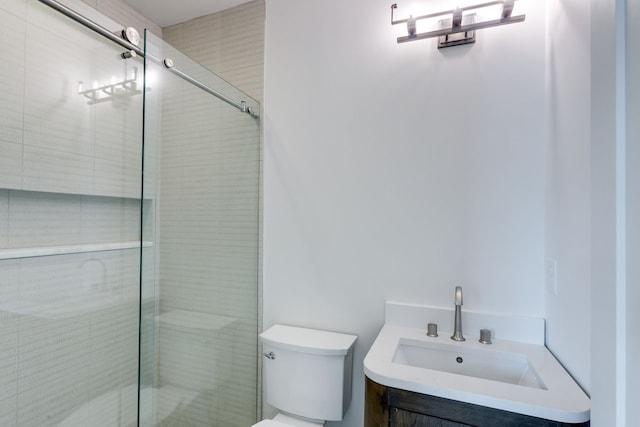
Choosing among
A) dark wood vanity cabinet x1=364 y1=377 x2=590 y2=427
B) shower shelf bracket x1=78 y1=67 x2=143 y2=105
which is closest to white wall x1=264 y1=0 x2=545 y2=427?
dark wood vanity cabinet x1=364 y1=377 x2=590 y2=427

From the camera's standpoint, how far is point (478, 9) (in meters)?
1.35

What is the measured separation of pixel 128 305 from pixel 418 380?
1.51 meters

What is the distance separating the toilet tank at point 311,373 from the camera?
140cm

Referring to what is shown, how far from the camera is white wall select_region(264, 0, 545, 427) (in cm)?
129

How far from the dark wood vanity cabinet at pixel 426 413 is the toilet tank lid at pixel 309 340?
374 millimetres

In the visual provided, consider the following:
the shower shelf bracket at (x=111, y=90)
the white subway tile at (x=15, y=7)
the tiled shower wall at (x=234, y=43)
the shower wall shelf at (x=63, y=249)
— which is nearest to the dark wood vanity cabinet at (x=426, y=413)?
the shower wall shelf at (x=63, y=249)

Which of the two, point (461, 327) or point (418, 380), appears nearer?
point (418, 380)

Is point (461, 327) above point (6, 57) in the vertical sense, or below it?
below

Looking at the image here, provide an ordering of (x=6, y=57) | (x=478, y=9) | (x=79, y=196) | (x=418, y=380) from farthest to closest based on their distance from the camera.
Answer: (x=79, y=196) < (x=478, y=9) < (x=6, y=57) < (x=418, y=380)

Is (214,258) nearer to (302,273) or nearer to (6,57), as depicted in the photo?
(302,273)

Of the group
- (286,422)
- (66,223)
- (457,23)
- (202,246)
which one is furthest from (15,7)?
(286,422)

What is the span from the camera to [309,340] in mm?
1480

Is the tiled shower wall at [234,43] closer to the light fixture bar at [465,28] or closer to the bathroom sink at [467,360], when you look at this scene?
the light fixture bar at [465,28]

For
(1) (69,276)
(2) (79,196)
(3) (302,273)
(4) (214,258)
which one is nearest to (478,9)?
(3) (302,273)
